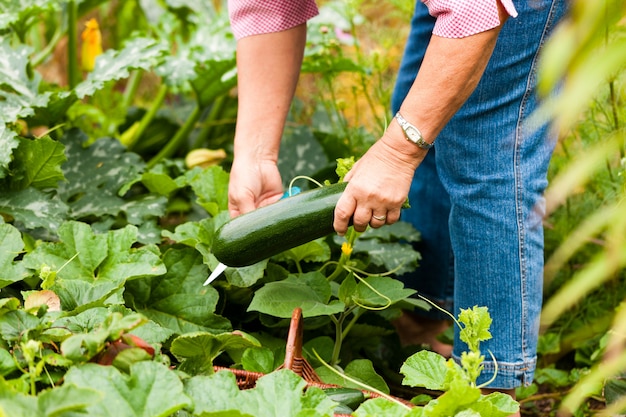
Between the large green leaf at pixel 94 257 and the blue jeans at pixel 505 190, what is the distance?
0.68 metres

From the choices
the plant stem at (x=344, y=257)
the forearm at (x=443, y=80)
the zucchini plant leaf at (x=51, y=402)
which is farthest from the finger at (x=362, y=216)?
the zucchini plant leaf at (x=51, y=402)

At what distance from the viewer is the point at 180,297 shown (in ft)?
5.57

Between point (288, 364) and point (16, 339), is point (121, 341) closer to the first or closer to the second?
point (16, 339)

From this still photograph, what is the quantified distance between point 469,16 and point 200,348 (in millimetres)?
770

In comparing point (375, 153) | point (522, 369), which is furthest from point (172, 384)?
point (522, 369)

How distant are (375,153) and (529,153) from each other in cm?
38

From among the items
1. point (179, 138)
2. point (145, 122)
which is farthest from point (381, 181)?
point (145, 122)

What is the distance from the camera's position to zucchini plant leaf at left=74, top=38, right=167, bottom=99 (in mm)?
2008

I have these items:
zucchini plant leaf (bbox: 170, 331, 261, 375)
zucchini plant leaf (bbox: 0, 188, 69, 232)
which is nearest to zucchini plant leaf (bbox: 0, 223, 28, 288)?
zucchini plant leaf (bbox: 0, 188, 69, 232)

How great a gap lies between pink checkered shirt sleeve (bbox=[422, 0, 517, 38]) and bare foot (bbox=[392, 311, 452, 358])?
1100 millimetres

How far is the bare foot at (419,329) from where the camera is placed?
7.06 feet

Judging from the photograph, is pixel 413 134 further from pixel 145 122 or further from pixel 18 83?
pixel 145 122

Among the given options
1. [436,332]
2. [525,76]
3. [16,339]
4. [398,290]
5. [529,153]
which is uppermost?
[525,76]

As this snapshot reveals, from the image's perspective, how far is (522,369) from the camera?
5.16 feet
